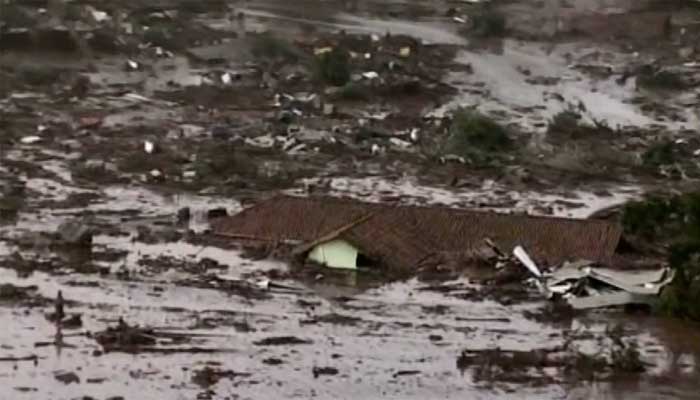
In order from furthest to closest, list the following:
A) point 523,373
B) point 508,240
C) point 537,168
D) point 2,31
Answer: point 2,31
point 537,168
point 508,240
point 523,373

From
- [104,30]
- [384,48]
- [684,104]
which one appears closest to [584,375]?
[684,104]

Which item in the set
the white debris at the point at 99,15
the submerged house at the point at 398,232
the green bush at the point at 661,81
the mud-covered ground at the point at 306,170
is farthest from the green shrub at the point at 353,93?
the white debris at the point at 99,15

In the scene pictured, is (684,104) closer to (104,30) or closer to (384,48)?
(384,48)

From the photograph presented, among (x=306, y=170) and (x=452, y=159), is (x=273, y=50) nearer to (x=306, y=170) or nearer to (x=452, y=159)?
(x=452, y=159)

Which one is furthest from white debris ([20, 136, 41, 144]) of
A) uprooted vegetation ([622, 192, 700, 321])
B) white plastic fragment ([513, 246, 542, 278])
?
uprooted vegetation ([622, 192, 700, 321])

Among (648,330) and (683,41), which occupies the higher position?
(683,41)

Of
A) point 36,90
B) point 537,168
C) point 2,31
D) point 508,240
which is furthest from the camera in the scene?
point 2,31
